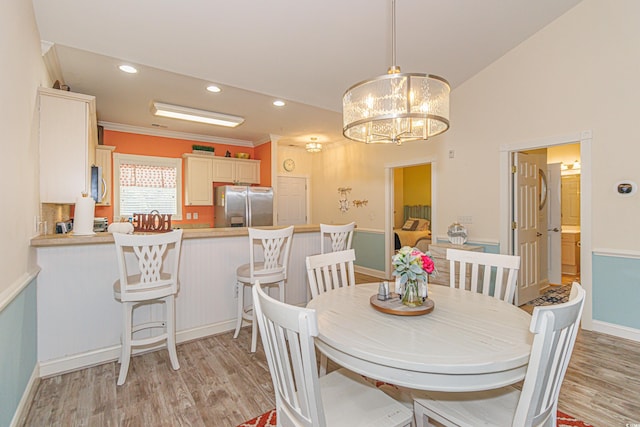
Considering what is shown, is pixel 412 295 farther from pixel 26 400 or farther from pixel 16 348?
pixel 26 400

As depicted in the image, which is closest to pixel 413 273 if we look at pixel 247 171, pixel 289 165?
pixel 247 171

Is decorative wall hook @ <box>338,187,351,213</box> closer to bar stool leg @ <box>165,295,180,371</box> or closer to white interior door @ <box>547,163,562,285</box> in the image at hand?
white interior door @ <box>547,163,562,285</box>

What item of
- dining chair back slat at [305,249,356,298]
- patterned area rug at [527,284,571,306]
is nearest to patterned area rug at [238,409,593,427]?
dining chair back slat at [305,249,356,298]

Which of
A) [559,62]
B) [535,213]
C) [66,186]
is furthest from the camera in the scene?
[535,213]

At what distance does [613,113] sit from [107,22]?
4653mm

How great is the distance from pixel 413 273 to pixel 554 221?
469cm

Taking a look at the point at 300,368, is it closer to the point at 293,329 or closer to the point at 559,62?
the point at 293,329

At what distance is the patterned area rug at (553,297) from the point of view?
13.4 feet

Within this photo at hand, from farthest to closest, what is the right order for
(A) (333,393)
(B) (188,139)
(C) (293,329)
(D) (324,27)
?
(B) (188,139) < (D) (324,27) < (A) (333,393) < (C) (293,329)

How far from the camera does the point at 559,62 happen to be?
131 inches

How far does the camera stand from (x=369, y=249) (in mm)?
5809

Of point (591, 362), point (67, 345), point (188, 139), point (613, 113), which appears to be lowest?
point (591, 362)

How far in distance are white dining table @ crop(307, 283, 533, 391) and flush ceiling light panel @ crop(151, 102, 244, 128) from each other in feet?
11.8

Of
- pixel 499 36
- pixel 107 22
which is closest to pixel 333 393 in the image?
pixel 107 22
